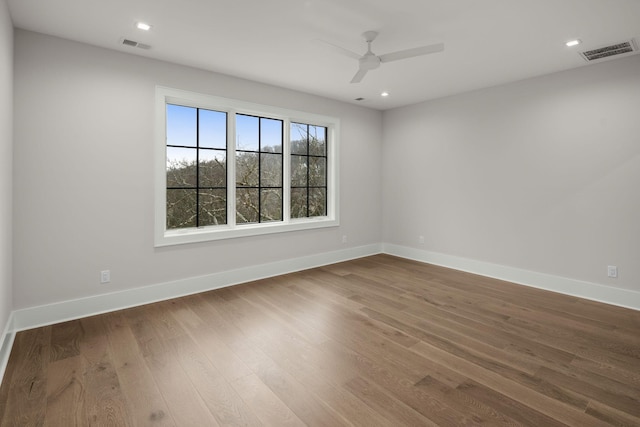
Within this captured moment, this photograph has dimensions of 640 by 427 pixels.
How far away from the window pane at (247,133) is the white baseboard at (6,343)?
2878 mm

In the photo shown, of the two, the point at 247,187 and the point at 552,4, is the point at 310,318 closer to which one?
the point at 247,187

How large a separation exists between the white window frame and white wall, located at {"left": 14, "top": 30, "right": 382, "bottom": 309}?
3.5 inches

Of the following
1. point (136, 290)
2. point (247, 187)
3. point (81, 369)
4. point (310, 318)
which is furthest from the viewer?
point (247, 187)

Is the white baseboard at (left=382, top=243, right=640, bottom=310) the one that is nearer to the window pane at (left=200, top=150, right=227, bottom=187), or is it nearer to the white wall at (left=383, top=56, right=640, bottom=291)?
the white wall at (left=383, top=56, right=640, bottom=291)

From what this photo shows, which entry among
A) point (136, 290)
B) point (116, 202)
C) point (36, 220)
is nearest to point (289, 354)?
point (136, 290)

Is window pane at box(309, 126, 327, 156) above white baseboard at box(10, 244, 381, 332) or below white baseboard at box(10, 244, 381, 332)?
above

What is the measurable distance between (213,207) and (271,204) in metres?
0.89

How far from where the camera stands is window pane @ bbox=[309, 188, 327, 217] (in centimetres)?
529

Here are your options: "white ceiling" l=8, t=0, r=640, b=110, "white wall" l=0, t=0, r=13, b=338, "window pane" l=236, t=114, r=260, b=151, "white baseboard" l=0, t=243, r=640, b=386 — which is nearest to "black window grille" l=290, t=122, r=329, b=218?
"window pane" l=236, t=114, r=260, b=151

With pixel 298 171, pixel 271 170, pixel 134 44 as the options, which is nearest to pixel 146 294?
pixel 271 170

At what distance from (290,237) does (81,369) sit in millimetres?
2900

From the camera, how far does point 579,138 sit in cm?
382

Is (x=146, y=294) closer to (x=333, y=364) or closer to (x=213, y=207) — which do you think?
(x=213, y=207)

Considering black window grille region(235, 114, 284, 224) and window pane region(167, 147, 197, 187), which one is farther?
black window grille region(235, 114, 284, 224)
